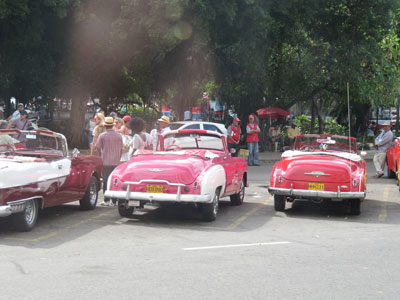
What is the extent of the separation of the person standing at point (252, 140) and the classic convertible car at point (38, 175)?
36.0 ft

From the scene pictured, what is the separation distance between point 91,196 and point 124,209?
132 centimetres

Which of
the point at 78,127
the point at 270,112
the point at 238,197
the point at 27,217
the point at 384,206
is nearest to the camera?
the point at 27,217

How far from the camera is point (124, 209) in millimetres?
10664

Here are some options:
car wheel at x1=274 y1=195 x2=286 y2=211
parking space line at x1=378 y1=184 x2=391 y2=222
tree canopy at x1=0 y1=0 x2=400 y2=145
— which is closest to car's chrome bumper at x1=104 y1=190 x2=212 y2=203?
car wheel at x1=274 y1=195 x2=286 y2=211

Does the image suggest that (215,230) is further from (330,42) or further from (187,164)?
(330,42)

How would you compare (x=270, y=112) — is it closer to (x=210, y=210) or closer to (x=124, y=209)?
(x=124, y=209)

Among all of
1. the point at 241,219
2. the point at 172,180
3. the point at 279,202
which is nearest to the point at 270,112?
the point at 279,202

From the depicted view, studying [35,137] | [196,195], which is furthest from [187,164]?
[35,137]

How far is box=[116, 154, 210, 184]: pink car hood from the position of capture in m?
9.93

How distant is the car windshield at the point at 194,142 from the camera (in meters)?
12.0

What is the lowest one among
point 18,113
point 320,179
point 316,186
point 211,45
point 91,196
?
point 91,196

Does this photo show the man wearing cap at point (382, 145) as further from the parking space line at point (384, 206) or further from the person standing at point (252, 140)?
the person standing at point (252, 140)

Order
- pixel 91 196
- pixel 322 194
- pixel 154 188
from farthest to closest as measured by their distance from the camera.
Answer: pixel 91 196 → pixel 322 194 → pixel 154 188

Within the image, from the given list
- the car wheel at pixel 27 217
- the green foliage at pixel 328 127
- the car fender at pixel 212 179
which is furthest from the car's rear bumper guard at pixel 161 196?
the green foliage at pixel 328 127
